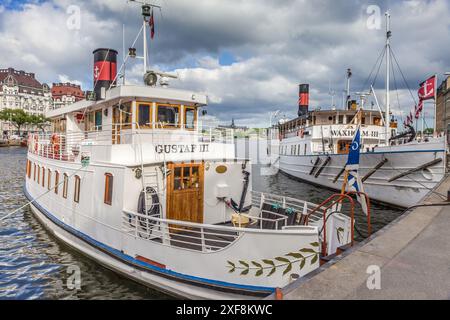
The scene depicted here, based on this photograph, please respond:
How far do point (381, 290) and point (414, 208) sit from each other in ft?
18.1

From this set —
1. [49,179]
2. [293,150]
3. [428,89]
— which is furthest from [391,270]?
[293,150]

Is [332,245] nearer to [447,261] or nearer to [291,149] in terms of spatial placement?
[447,261]

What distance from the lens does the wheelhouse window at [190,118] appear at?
11.4 meters

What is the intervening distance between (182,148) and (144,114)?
2.26m

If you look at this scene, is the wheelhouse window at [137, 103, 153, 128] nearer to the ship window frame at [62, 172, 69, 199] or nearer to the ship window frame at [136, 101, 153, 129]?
the ship window frame at [136, 101, 153, 129]

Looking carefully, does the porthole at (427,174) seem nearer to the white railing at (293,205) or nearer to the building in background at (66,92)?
the white railing at (293,205)

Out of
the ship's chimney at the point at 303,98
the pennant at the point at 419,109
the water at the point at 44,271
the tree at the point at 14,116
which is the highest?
the tree at the point at 14,116

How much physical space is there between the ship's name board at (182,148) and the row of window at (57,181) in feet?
5.57

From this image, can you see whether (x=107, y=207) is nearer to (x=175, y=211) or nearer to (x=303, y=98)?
(x=175, y=211)

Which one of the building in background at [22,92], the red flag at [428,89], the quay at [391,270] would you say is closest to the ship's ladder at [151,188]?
the quay at [391,270]

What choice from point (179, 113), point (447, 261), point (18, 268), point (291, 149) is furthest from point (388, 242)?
point (291, 149)

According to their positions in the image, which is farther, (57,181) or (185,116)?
(57,181)

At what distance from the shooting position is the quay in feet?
11.3

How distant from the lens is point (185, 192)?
29.4 ft
